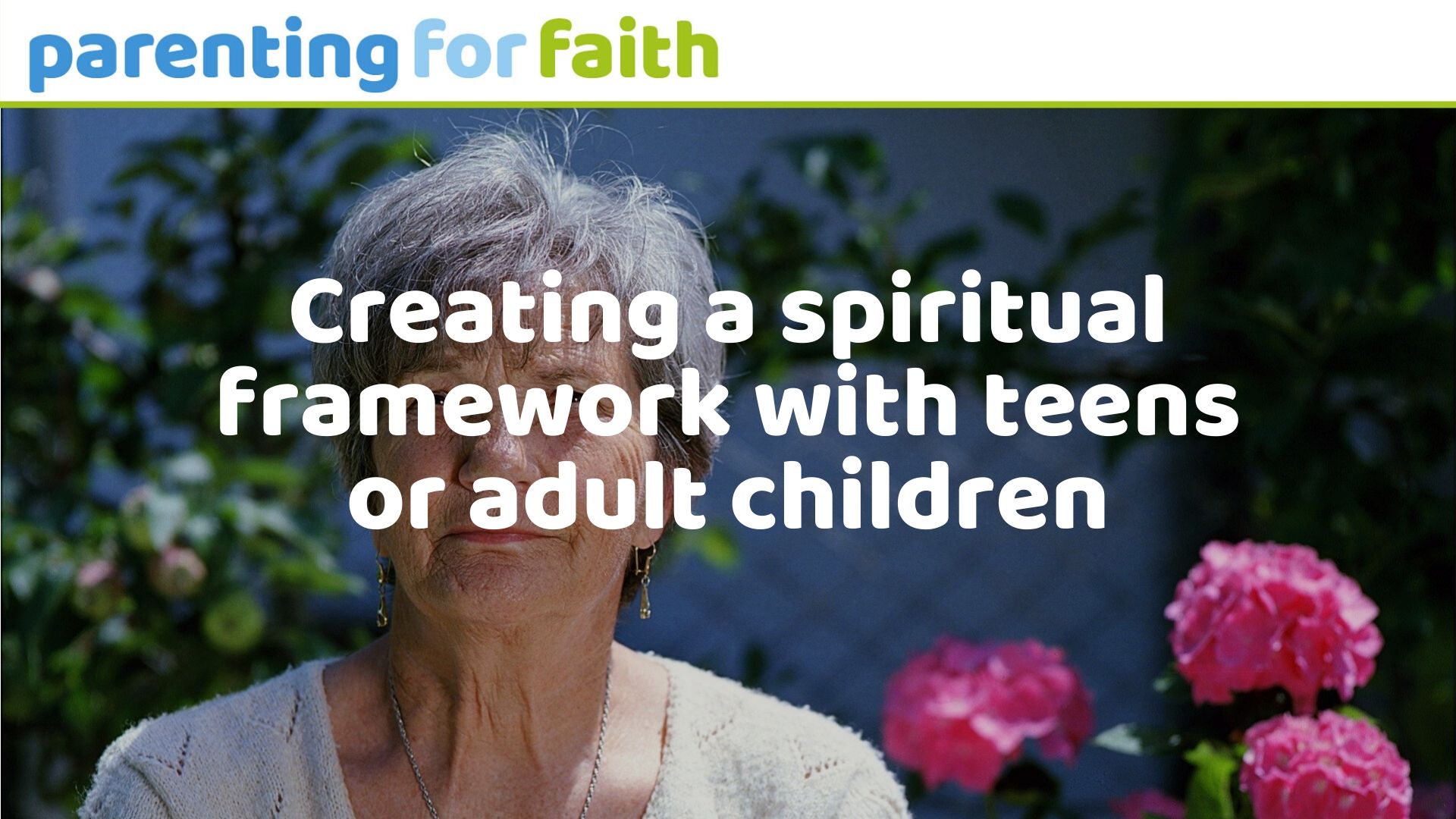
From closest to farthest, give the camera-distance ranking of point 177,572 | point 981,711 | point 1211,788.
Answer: point 1211,788 < point 981,711 < point 177,572

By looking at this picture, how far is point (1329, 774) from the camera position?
145 cm

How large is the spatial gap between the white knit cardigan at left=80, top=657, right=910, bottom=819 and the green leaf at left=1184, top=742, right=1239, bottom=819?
1.00ft

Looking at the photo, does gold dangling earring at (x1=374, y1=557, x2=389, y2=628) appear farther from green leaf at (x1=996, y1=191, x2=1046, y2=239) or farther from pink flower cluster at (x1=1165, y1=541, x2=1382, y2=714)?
green leaf at (x1=996, y1=191, x2=1046, y2=239)

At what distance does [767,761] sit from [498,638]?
0.32 m

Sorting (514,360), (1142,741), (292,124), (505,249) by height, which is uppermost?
(292,124)

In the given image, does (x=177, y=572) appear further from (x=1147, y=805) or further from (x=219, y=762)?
(x=1147, y=805)

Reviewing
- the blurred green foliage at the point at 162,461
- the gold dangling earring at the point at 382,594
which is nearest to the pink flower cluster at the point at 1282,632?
the gold dangling earring at the point at 382,594

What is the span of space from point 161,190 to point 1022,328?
1.95 meters

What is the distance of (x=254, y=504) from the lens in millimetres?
2199

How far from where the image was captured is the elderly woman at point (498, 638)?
53.9 inches

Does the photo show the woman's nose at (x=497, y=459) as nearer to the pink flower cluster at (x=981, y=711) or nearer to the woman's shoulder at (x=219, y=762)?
the woman's shoulder at (x=219, y=762)

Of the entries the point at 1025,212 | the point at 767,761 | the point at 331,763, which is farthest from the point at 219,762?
the point at 1025,212

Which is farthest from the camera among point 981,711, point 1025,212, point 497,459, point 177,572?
point 1025,212

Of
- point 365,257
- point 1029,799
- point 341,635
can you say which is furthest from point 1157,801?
point 341,635
